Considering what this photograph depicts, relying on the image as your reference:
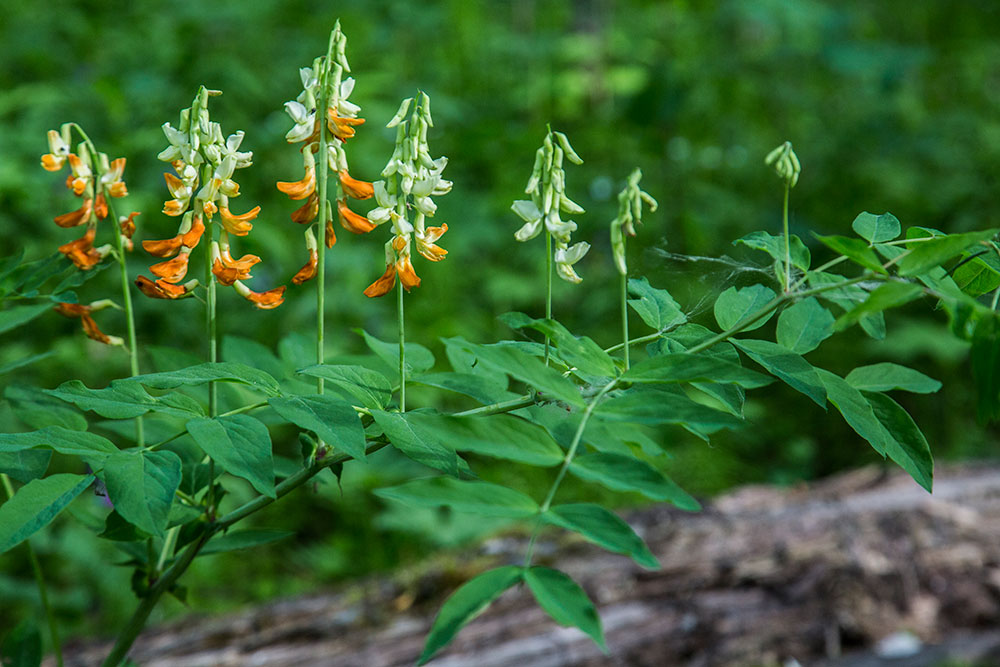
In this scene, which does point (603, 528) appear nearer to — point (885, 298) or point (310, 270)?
point (885, 298)

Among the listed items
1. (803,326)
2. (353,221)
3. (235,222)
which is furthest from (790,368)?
(235,222)

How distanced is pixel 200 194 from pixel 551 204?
16.5 inches

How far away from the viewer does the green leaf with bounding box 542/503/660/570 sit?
665mm

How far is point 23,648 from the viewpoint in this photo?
122 cm

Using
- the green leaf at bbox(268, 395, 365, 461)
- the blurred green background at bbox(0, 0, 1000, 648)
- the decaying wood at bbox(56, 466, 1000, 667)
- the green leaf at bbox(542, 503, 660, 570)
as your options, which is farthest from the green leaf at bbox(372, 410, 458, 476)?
the blurred green background at bbox(0, 0, 1000, 648)

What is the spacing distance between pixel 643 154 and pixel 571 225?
4147mm

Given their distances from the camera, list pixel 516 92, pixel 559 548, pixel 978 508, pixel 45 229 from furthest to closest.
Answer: pixel 516 92 < pixel 45 229 < pixel 978 508 < pixel 559 548

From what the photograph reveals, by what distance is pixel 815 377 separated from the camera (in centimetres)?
87

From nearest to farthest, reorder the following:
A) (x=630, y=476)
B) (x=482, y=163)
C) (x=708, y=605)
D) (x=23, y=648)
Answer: (x=630, y=476) < (x=23, y=648) < (x=708, y=605) < (x=482, y=163)

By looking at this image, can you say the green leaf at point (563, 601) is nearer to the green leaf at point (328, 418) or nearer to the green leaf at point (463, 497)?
the green leaf at point (463, 497)

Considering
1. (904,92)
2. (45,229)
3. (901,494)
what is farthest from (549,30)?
(901,494)

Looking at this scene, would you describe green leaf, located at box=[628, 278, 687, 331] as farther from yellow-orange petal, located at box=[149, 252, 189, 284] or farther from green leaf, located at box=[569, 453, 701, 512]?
yellow-orange petal, located at box=[149, 252, 189, 284]

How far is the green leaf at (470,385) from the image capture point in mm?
854

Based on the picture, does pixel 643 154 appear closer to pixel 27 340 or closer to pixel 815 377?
pixel 27 340
